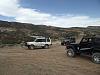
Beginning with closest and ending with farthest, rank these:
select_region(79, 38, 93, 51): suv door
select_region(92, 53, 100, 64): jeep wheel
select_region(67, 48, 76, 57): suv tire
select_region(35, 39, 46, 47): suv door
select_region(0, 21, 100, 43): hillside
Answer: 1. select_region(92, 53, 100, 64): jeep wheel
2. select_region(79, 38, 93, 51): suv door
3. select_region(67, 48, 76, 57): suv tire
4. select_region(35, 39, 46, 47): suv door
5. select_region(0, 21, 100, 43): hillside

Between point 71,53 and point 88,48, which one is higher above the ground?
point 88,48

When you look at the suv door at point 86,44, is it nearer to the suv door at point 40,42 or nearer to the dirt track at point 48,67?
the dirt track at point 48,67

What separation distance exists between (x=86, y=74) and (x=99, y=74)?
2.54 feet

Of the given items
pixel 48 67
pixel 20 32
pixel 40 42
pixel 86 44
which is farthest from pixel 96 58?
pixel 20 32

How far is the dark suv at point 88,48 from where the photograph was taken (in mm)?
14137

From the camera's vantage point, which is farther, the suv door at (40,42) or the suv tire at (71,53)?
the suv door at (40,42)

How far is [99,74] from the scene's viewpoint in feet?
34.2

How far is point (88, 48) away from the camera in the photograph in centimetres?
1545

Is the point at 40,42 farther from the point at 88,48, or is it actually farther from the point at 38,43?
the point at 88,48

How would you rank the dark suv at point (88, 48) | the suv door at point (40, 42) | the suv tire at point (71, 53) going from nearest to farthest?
the dark suv at point (88, 48), the suv tire at point (71, 53), the suv door at point (40, 42)

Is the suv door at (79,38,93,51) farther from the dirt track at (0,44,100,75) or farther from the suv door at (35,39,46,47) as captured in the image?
the suv door at (35,39,46,47)

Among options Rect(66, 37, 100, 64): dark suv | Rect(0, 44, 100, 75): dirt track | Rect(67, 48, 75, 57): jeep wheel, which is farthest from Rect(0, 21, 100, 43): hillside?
Rect(0, 44, 100, 75): dirt track

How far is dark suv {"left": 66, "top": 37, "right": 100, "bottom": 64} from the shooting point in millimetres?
14137

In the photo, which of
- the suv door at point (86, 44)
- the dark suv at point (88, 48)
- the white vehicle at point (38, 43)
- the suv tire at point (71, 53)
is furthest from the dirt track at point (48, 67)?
the white vehicle at point (38, 43)
